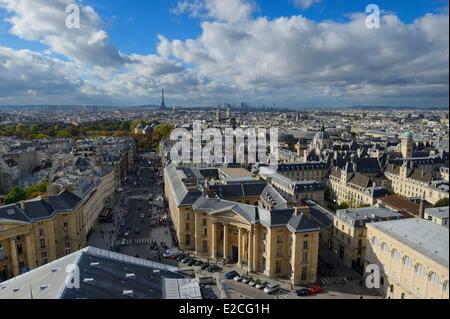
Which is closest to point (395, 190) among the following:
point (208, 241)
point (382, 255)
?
point (382, 255)

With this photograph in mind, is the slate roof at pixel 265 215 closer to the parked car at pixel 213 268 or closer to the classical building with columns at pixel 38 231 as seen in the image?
the parked car at pixel 213 268

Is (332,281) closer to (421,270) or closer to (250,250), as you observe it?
(250,250)

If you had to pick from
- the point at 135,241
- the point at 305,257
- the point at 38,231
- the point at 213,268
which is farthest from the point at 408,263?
the point at 38,231

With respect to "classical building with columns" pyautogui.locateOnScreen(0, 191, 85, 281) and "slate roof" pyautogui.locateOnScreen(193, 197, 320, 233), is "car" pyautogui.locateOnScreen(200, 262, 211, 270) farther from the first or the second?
"classical building with columns" pyautogui.locateOnScreen(0, 191, 85, 281)

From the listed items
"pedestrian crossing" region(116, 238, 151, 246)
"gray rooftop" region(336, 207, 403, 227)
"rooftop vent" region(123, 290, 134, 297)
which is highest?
"rooftop vent" region(123, 290, 134, 297)

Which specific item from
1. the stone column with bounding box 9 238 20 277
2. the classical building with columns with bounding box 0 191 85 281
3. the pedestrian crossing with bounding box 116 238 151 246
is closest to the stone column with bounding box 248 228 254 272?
the pedestrian crossing with bounding box 116 238 151 246
